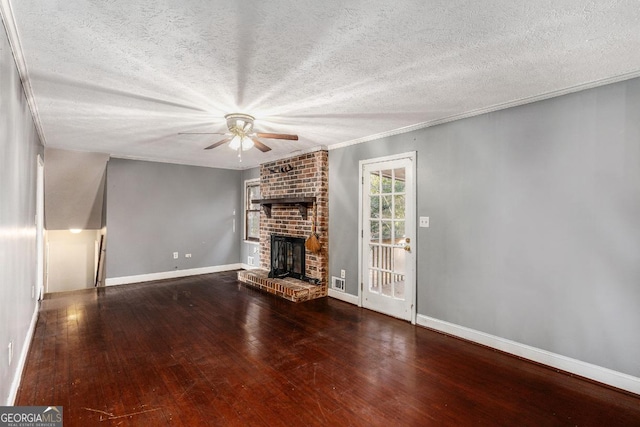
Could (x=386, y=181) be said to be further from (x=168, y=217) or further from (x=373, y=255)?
(x=168, y=217)

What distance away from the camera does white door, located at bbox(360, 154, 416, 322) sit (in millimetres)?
3900

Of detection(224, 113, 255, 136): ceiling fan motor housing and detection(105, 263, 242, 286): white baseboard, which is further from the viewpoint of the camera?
detection(105, 263, 242, 286): white baseboard

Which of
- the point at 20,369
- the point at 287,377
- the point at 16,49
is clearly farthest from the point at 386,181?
the point at 20,369

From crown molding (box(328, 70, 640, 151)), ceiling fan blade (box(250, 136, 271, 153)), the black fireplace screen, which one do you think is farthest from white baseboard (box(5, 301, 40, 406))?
crown molding (box(328, 70, 640, 151))

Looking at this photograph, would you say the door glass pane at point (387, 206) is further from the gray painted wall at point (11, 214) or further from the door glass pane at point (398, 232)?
the gray painted wall at point (11, 214)

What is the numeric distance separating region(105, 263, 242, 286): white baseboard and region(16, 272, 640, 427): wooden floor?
161 cm

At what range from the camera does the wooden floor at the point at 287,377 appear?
210 cm

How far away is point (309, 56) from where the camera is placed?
213 centimetres

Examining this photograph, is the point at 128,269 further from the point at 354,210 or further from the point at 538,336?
the point at 538,336

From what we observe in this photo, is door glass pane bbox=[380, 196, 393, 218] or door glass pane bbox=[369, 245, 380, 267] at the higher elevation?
door glass pane bbox=[380, 196, 393, 218]

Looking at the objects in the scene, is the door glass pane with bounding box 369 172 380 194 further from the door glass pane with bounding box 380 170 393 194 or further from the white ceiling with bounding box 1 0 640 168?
the white ceiling with bounding box 1 0 640 168

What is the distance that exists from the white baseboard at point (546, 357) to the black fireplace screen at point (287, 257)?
2428 mm

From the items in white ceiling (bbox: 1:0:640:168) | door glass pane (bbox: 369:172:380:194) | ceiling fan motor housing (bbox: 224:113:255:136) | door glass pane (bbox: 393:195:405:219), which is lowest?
door glass pane (bbox: 393:195:405:219)

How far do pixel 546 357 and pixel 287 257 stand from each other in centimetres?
393
